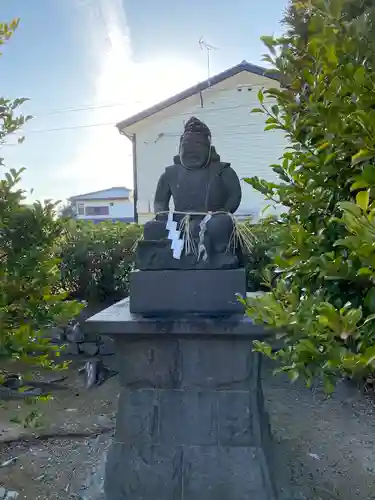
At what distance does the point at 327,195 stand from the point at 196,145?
4.15 feet

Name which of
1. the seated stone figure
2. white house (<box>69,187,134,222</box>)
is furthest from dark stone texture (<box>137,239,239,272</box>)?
white house (<box>69,187,134,222</box>)

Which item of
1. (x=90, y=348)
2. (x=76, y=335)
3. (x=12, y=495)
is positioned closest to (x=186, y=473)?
(x=12, y=495)

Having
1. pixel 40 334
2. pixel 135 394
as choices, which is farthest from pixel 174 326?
pixel 40 334

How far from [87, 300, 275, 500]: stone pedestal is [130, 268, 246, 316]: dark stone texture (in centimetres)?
7

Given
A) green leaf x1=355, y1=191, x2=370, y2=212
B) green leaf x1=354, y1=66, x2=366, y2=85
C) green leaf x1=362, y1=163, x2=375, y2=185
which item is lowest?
green leaf x1=355, y1=191, x2=370, y2=212

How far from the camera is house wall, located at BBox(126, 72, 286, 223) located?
849cm

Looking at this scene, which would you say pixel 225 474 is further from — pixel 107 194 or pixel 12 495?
pixel 107 194

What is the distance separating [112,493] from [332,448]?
5.54 ft

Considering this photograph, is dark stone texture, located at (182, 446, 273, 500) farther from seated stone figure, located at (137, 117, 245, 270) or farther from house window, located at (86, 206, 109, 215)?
house window, located at (86, 206, 109, 215)

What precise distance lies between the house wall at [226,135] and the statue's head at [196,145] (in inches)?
235

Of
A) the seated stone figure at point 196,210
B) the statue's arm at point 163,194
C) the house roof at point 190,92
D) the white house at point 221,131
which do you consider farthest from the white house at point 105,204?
the seated stone figure at point 196,210

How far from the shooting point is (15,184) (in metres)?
1.92

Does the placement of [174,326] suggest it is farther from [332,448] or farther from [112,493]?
[332,448]

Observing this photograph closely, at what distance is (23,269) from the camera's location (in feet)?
6.20
